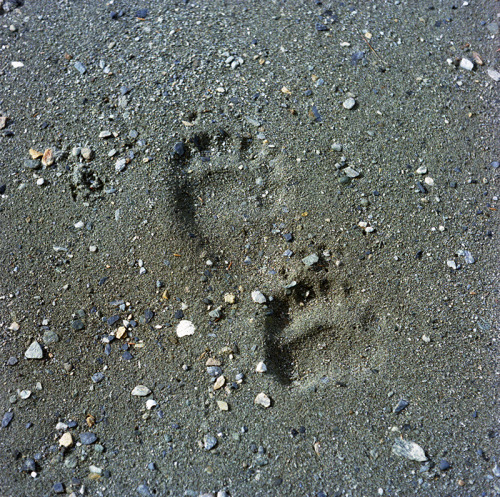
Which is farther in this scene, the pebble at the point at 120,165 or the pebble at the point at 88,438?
the pebble at the point at 120,165

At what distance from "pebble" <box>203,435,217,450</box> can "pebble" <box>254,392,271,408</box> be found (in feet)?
0.75

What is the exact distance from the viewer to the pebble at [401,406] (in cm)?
203

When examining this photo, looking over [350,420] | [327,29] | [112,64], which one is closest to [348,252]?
[350,420]

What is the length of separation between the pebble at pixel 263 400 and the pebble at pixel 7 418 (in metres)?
1.04

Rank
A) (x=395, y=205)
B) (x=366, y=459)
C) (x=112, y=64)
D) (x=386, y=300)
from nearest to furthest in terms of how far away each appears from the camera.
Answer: (x=366, y=459)
(x=386, y=300)
(x=395, y=205)
(x=112, y=64)

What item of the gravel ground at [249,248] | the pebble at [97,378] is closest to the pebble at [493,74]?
the gravel ground at [249,248]

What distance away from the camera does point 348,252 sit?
2.29m

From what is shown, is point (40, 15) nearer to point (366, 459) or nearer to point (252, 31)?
point (252, 31)

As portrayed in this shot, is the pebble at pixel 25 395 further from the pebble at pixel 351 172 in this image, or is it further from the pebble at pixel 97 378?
the pebble at pixel 351 172

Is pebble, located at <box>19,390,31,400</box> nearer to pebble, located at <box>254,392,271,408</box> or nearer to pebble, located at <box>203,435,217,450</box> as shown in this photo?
pebble, located at <box>203,435,217,450</box>

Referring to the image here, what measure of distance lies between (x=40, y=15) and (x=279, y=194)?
175cm

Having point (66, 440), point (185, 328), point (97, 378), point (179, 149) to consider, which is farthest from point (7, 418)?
point (179, 149)

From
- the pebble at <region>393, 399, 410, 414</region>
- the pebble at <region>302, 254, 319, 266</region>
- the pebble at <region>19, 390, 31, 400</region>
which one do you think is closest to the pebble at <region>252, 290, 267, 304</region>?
the pebble at <region>302, 254, 319, 266</region>

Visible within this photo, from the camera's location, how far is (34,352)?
2119mm
